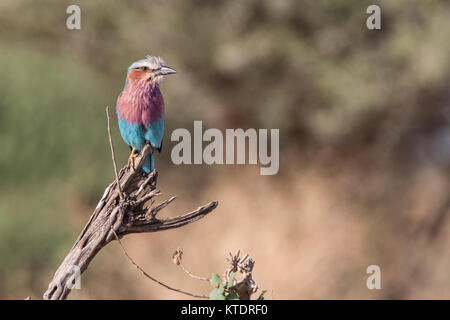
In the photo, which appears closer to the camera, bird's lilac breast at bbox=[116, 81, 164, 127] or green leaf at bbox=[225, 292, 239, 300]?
green leaf at bbox=[225, 292, 239, 300]

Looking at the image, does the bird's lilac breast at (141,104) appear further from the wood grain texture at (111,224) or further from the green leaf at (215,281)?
the green leaf at (215,281)

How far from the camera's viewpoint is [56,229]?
8414 mm

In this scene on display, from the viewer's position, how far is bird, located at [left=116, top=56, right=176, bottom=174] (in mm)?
3610

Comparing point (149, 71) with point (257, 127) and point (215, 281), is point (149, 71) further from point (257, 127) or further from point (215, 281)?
point (257, 127)

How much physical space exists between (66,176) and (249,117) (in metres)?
2.77

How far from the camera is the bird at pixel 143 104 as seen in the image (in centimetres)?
361

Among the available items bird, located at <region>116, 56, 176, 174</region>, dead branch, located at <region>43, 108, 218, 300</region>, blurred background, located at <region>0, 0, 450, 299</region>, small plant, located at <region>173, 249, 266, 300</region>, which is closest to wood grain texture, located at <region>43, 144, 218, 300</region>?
dead branch, located at <region>43, 108, 218, 300</region>

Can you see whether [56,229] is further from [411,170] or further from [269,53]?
[411,170]

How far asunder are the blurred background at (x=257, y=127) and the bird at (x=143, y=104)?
4454mm

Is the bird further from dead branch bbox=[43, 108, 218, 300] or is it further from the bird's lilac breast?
dead branch bbox=[43, 108, 218, 300]

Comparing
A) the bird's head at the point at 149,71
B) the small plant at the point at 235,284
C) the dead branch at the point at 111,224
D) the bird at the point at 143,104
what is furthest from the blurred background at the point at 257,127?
the small plant at the point at 235,284

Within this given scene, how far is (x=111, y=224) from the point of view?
2.52 metres

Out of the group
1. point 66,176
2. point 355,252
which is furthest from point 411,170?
point 66,176
